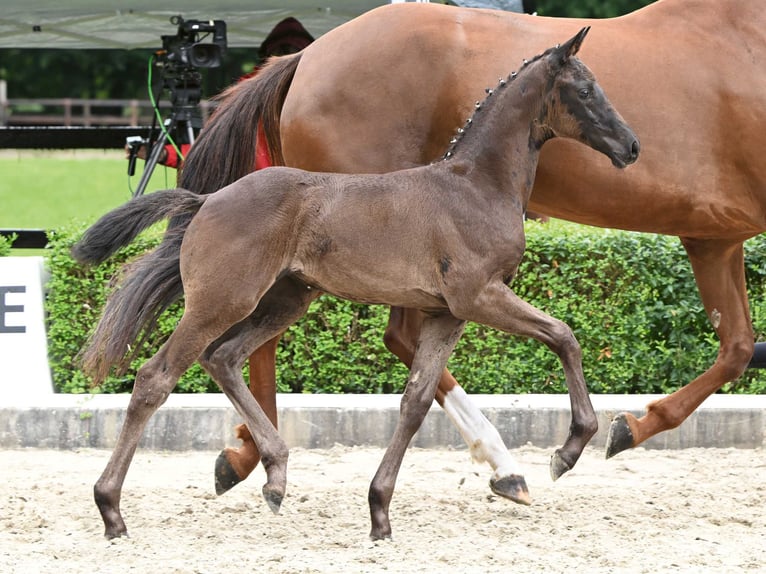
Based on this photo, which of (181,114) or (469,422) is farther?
(181,114)

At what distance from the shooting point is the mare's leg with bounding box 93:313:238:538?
3713mm

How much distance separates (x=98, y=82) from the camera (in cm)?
3406

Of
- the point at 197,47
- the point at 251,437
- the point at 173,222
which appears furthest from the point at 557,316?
the point at 197,47

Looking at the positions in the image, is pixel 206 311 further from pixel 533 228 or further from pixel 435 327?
pixel 533 228

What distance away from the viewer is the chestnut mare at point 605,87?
4.20m

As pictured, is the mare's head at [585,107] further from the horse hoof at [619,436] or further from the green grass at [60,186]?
the green grass at [60,186]

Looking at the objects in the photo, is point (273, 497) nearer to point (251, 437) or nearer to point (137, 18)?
point (251, 437)

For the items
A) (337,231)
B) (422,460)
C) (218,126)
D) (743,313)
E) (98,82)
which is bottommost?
(422,460)

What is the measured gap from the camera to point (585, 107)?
3.75 meters

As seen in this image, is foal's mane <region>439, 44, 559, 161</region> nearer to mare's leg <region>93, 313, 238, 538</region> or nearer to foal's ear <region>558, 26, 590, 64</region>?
foal's ear <region>558, 26, 590, 64</region>

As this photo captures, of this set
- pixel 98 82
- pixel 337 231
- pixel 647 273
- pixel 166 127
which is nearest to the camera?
pixel 337 231

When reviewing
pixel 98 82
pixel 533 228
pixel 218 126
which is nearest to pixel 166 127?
pixel 533 228

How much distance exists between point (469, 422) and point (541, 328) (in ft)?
2.93

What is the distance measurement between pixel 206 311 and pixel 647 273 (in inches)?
111
